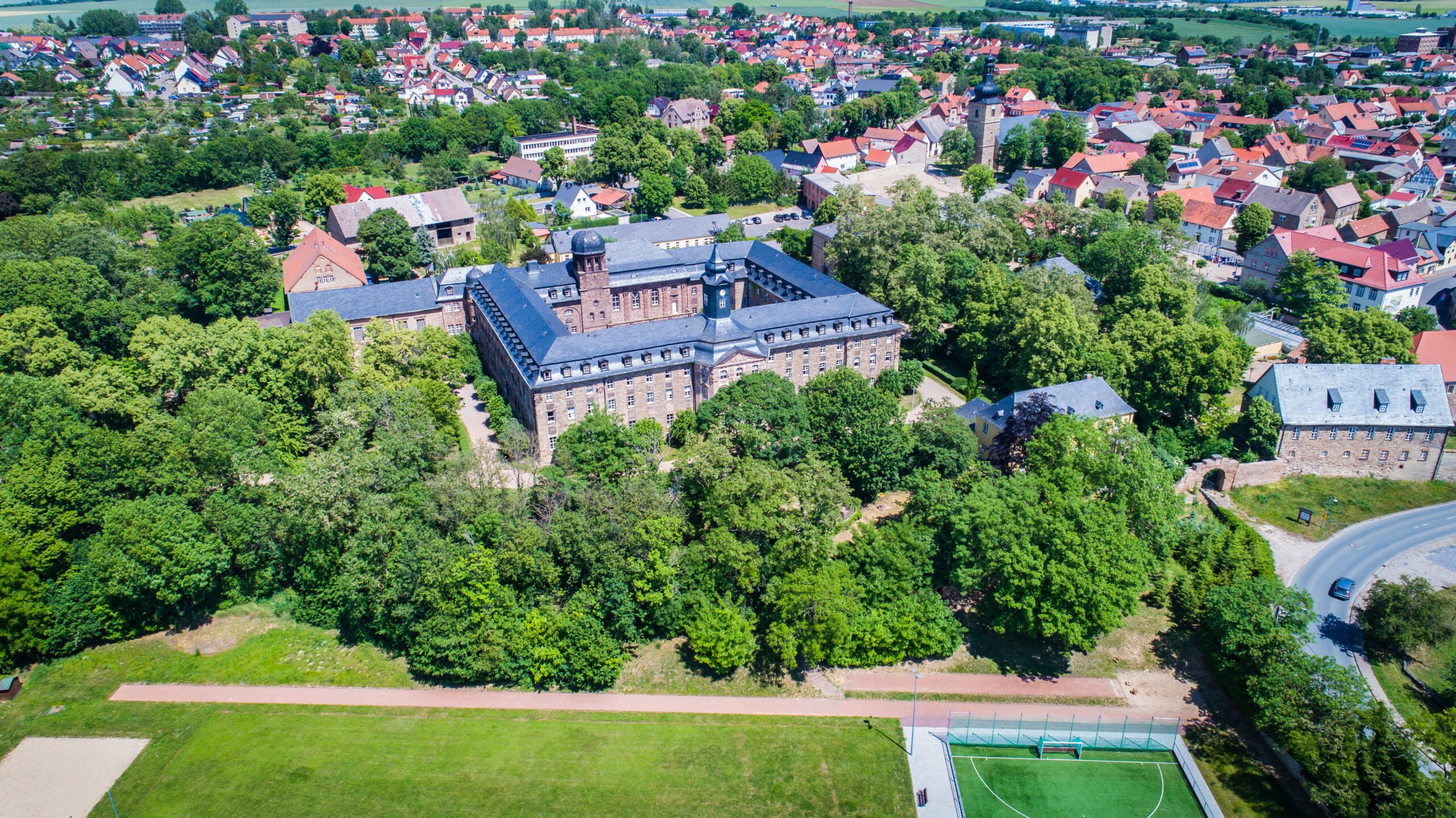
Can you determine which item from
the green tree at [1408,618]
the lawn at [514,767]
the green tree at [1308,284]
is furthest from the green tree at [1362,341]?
the lawn at [514,767]

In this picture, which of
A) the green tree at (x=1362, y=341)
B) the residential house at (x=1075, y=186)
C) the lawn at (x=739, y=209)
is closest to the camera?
the green tree at (x=1362, y=341)

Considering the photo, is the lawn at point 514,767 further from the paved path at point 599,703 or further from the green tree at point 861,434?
the green tree at point 861,434

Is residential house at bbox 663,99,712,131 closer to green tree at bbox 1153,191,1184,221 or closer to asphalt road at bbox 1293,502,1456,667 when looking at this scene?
green tree at bbox 1153,191,1184,221

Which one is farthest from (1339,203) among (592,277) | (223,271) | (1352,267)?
(223,271)

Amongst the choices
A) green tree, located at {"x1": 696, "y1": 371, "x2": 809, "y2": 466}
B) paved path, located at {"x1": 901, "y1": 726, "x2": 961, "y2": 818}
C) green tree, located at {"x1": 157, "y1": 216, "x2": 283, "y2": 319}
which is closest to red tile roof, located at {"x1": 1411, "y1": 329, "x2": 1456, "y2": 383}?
green tree, located at {"x1": 696, "y1": 371, "x2": 809, "y2": 466}

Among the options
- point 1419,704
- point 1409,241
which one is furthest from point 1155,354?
point 1409,241

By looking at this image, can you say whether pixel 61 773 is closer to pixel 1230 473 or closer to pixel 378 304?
pixel 378 304
